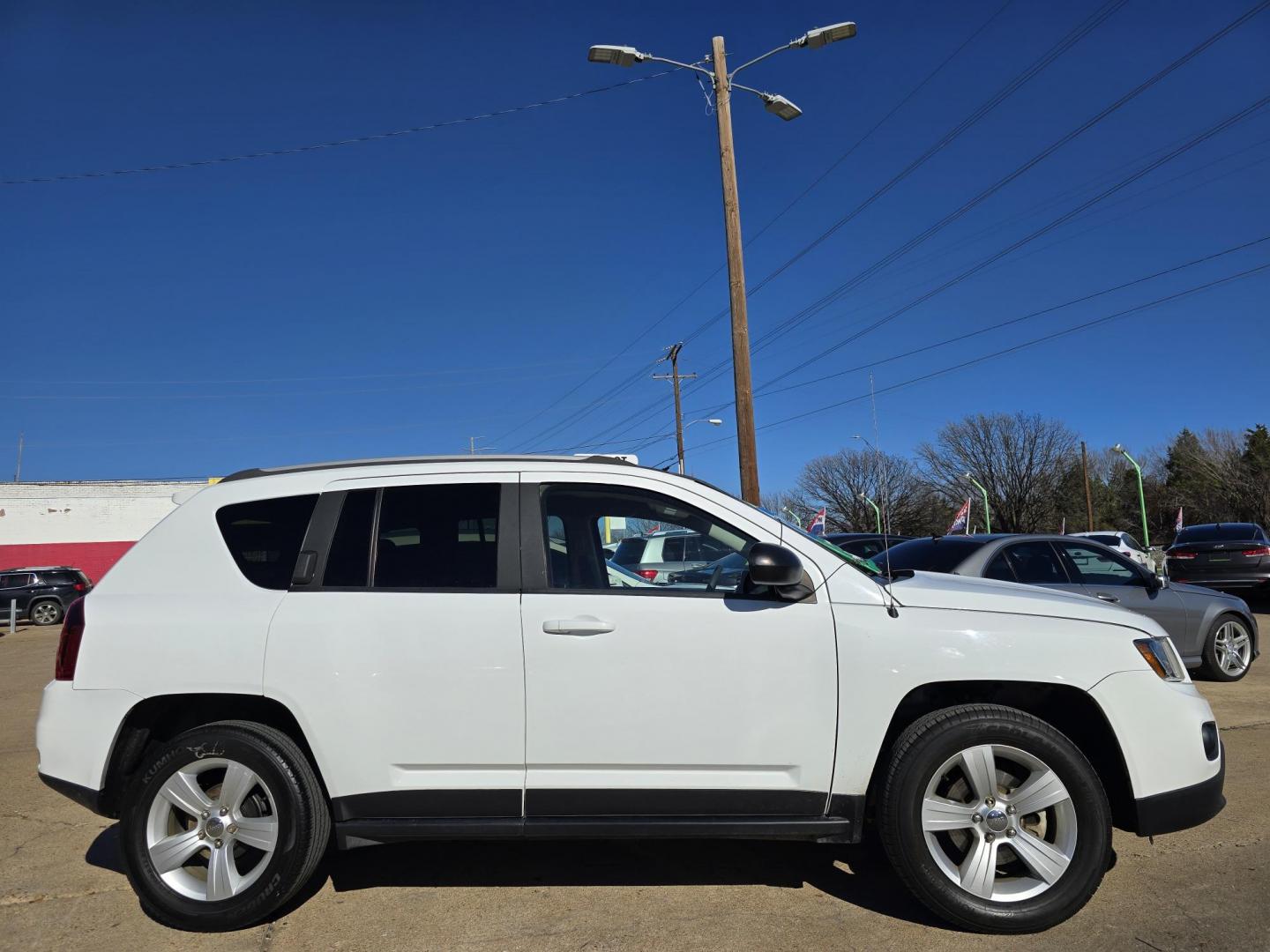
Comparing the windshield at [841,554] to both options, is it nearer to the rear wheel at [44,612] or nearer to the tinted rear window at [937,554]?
the tinted rear window at [937,554]

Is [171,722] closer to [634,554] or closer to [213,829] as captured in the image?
[213,829]

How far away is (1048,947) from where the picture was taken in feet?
10.2

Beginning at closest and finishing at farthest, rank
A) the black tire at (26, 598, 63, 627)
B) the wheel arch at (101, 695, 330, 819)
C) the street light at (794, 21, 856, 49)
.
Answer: the wheel arch at (101, 695, 330, 819), the street light at (794, 21, 856, 49), the black tire at (26, 598, 63, 627)

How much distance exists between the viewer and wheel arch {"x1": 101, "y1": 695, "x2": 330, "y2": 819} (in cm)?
343

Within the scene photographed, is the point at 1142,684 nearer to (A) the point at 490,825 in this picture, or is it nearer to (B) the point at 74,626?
(A) the point at 490,825

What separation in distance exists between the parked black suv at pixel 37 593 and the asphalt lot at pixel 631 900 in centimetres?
2304

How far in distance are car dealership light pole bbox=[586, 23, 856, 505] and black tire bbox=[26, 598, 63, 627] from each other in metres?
21.5

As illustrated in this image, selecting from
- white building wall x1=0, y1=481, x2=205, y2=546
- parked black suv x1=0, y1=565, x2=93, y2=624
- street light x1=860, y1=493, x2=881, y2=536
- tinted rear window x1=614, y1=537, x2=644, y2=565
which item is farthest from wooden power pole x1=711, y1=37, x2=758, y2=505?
white building wall x1=0, y1=481, x2=205, y2=546

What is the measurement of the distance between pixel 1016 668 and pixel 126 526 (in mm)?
48605

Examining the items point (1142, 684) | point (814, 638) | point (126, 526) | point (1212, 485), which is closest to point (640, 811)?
point (814, 638)

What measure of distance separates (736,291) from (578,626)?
9540mm

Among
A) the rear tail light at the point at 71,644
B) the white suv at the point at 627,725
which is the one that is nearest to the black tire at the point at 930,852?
the white suv at the point at 627,725

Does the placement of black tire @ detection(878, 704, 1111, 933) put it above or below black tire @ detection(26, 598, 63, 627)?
below

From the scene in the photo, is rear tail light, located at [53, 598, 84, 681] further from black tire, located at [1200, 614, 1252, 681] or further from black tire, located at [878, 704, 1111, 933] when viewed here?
black tire, located at [1200, 614, 1252, 681]
